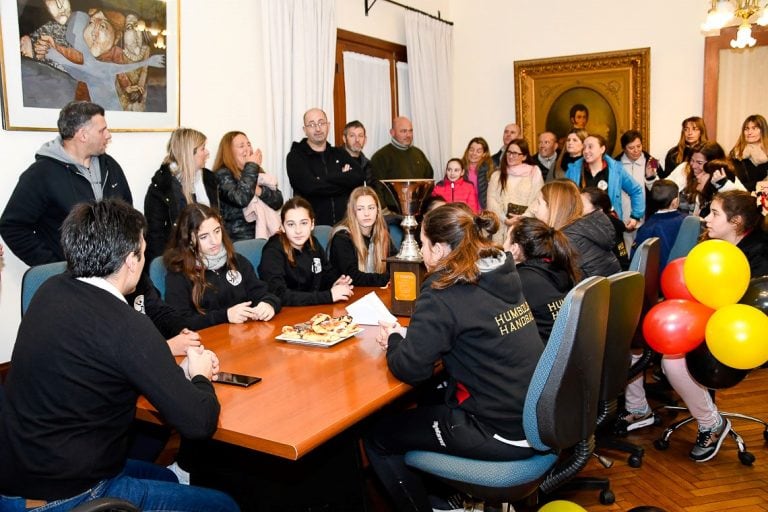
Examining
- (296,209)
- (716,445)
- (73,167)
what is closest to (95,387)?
(296,209)

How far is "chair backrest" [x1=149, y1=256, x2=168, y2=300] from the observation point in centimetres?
312

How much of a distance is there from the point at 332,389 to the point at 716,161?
4010 millimetres

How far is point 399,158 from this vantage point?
656 cm

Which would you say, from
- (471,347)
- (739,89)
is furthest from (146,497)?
(739,89)

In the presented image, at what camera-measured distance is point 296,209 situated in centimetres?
354

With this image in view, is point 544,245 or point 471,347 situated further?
point 544,245

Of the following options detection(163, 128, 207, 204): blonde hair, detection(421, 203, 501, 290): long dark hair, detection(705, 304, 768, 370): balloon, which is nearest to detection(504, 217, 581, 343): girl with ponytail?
detection(421, 203, 501, 290): long dark hair

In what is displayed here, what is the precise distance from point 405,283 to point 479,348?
86cm

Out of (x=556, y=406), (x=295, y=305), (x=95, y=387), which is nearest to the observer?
(x=95, y=387)

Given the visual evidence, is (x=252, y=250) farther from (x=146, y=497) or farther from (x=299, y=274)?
(x=146, y=497)

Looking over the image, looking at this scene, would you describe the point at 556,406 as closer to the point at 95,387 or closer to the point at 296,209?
the point at 95,387

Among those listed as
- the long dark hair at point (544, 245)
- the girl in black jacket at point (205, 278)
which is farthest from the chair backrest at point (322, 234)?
the long dark hair at point (544, 245)

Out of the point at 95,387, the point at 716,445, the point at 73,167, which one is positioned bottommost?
the point at 716,445

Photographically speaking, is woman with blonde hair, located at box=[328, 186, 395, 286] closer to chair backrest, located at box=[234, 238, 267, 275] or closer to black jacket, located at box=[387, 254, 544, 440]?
chair backrest, located at box=[234, 238, 267, 275]
